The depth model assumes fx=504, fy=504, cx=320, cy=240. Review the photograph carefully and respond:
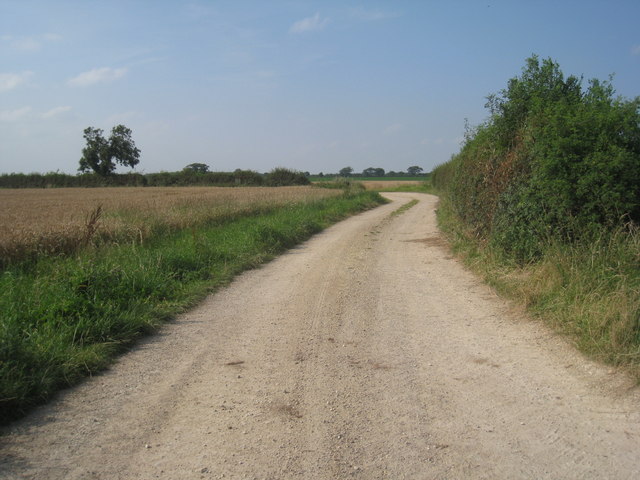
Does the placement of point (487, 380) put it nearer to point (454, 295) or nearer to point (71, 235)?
point (454, 295)

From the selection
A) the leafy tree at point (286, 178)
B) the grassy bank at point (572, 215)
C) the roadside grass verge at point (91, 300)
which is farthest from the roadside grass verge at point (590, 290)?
the leafy tree at point (286, 178)

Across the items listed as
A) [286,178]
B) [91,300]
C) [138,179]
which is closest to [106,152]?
[138,179]

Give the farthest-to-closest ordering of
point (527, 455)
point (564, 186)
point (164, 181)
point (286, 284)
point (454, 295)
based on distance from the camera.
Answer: point (164, 181), point (286, 284), point (454, 295), point (564, 186), point (527, 455)

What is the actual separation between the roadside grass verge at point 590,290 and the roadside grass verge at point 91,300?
505cm

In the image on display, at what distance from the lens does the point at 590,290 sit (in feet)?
20.3

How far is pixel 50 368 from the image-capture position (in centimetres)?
486

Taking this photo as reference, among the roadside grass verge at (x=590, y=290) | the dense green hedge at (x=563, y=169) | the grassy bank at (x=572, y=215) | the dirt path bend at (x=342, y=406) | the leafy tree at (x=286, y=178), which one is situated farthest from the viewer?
the leafy tree at (x=286, y=178)

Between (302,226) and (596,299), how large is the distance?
39.1 ft

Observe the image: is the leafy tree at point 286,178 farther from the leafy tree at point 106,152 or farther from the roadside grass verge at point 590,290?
the roadside grass verge at point 590,290

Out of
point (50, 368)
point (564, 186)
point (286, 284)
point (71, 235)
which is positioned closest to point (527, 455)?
point (50, 368)

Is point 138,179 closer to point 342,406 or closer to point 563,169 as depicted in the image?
point 563,169

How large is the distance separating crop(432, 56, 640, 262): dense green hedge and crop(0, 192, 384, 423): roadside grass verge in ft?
17.6

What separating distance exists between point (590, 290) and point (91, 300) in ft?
21.1

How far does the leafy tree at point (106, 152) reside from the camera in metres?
77.1
